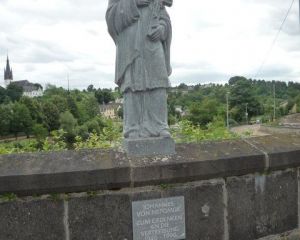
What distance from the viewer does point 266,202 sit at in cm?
491

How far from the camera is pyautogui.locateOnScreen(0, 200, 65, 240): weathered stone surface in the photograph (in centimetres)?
390

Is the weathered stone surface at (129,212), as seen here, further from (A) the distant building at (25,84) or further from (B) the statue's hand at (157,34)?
(A) the distant building at (25,84)

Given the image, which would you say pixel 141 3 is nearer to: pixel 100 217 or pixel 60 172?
pixel 60 172

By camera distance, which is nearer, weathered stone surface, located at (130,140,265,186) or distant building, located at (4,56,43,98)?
weathered stone surface, located at (130,140,265,186)

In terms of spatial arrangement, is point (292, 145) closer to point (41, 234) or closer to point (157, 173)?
point (157, 173)

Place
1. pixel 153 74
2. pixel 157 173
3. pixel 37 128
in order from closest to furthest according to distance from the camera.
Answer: pixel 157 173 < pixel 153 74 < pixel 37 128

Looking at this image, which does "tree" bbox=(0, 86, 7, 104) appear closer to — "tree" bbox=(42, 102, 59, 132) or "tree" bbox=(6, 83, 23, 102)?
"tree" bbox=(6, 83, 23, 102)

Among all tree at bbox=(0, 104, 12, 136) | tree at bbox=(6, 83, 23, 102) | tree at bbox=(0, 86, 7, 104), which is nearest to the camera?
tree at bbox=(0, 104, 12, 136)

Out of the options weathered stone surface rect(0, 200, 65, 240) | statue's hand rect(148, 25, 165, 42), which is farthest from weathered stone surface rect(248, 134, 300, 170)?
weathered stone surface rect(0, 200, 65, 240)

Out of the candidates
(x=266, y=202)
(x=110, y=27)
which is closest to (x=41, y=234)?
(x=110, y=27)

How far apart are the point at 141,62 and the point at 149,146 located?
80cm

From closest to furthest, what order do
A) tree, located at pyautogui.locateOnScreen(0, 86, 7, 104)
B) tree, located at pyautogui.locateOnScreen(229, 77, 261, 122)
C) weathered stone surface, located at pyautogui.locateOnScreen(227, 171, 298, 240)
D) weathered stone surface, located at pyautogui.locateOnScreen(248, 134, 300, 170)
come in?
weathered stone surface, located at pyautogui.locateOnScreen(227, 171, 298, 240) < weathered stone surface, located at pyautogui.locateOnScreen(248, 134, 300, 170) < tree, located at pyautogui.locateOnScreen(229, 77, 261, 122) < tree, located at pyautogui.locateOnScreen(0, 86, 7, 104)

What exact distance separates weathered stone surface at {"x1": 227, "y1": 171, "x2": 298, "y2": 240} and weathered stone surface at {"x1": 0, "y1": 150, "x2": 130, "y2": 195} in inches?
48.8

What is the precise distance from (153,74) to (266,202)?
1.81 m
